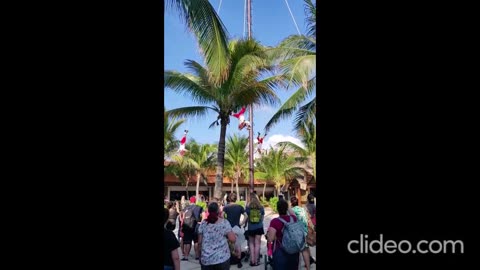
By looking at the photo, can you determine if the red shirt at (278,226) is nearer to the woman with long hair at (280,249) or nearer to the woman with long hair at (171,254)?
the woman with long hair at (280,249)

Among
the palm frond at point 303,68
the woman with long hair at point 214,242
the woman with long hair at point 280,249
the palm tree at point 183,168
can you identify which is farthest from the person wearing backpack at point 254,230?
the palm tree at point 183,168

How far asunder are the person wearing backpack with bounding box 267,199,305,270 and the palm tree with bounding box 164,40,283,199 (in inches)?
198

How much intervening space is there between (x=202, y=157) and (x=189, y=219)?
82.9 ft

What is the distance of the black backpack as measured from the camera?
6.18 m

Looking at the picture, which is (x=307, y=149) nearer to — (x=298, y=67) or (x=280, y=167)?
(x=280, y=167)

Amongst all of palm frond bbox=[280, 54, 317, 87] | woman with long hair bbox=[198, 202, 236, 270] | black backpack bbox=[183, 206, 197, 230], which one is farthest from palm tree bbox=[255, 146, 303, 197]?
woman with long hair bbox=[198, 202, 236, 270]
